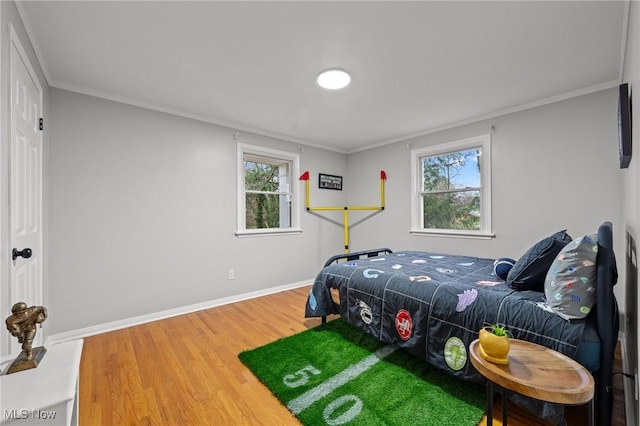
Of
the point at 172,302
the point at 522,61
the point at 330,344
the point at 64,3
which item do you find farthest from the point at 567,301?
the point at 172,302

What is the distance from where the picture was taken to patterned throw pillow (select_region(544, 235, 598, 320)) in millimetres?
1323

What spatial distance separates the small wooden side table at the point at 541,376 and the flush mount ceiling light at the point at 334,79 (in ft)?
7.32

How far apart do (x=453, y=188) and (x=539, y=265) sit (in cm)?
212

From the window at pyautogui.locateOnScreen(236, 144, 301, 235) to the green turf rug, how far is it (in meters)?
1.96

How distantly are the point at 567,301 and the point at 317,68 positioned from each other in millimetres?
2308

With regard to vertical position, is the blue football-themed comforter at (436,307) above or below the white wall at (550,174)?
below

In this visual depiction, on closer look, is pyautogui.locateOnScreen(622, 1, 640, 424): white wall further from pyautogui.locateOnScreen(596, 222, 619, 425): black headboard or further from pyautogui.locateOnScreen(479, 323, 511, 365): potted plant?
pyautogui.locateOnScreen(479, 323, 511, 365): potted plant

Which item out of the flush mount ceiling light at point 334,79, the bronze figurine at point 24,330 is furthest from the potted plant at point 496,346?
the flush mount ceiling light at point 334,79

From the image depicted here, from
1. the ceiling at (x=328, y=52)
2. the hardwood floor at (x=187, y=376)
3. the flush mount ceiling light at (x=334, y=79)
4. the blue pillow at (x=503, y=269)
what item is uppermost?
the ceiling at (x=328, y=52)

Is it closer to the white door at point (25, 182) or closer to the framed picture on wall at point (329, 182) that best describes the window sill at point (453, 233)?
the framed picture on wall at point (329, 182)

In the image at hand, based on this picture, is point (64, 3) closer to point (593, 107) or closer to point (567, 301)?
point (567, 301)

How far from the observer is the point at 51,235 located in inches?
96.5

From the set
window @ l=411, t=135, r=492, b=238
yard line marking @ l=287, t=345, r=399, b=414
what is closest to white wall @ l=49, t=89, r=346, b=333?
yard line marking @ l=287, t=345, r=399, b=414

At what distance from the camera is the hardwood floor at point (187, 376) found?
1.55 meters
